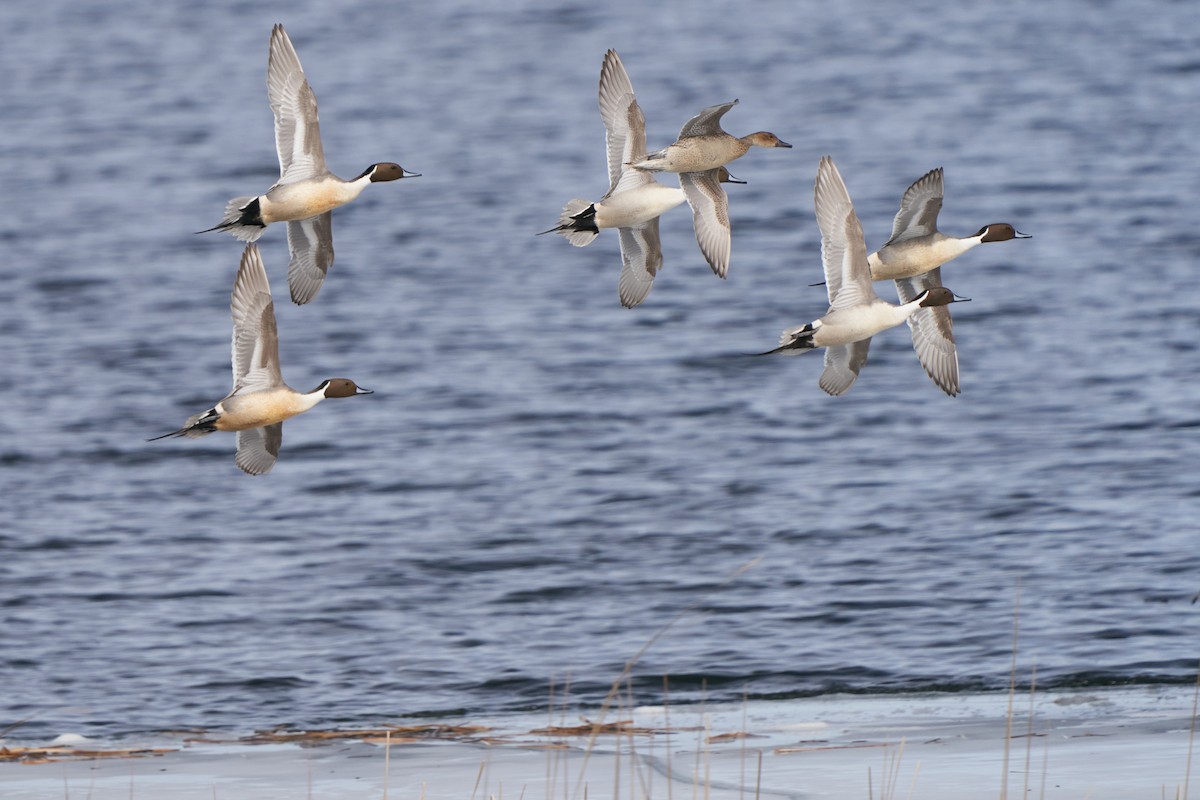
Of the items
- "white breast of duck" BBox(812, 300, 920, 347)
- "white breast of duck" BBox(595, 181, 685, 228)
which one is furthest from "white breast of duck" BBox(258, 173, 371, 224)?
"white breast of duck" BBox(812, 300, 920, 347)

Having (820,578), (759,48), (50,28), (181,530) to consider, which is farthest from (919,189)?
(50,28)

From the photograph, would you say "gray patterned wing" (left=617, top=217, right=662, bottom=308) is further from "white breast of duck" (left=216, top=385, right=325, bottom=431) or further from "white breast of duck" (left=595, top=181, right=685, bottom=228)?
"white breast of duck" (left=216, top=385, right=325, bottom=431)

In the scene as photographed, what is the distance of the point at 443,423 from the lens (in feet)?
107

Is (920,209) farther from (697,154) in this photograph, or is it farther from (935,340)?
(697,154)

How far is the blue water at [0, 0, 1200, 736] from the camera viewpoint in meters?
20.2

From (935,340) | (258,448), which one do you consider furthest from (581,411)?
(258,448)

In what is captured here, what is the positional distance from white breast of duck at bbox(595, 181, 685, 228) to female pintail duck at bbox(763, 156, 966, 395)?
494mm

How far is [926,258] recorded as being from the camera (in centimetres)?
751

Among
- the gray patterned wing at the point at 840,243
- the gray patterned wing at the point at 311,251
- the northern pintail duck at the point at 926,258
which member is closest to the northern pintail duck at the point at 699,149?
the gray patterned wing at the point at 840,243

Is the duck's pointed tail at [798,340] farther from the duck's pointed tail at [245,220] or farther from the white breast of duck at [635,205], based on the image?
the duck's pointed tail at [245,220]

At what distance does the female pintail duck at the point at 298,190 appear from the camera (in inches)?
287

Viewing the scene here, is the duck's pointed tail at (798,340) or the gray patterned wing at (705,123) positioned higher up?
the gray patterned wing at (705,123)

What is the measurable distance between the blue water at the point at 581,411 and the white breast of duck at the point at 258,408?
10.8 m

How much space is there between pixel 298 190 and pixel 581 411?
1014 inches
